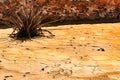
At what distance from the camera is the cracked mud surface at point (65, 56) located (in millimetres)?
3258

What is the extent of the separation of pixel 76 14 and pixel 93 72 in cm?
250

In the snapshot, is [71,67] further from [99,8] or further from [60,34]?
[99,8]

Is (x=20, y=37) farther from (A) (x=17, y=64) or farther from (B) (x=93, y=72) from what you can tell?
(B) (x=93, y=72)

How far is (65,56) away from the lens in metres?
3.76

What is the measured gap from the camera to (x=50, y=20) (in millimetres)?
5441

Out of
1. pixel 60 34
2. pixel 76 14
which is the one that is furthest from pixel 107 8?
pixel 60 34

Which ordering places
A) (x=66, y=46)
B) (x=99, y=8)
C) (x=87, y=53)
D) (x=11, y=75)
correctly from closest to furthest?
(x=11, y=75), (x=87, y=53), (x=66, y=46), (x=99, y=8)

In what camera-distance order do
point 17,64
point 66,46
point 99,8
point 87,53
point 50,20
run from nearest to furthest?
point 17,64 → point 87,53 → point 66,46 → point 50,20 → point 99,8

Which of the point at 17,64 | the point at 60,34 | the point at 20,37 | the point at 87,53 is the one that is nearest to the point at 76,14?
the point at 60,34

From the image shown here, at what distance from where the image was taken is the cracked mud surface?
3.26 meters

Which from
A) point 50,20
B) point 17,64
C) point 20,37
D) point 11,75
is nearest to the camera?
point 11,75

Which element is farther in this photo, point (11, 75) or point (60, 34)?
point (60, 34)

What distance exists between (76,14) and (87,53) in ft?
6.31

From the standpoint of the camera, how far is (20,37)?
457 centimetres
